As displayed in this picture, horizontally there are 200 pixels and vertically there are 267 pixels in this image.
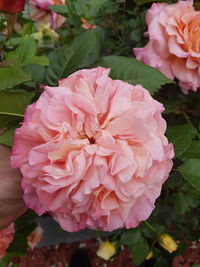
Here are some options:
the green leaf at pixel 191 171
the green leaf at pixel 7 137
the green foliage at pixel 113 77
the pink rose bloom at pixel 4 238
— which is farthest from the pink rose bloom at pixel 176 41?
the pink rose bloom at pixel 4 238

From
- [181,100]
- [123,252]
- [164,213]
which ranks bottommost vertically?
[123,252]

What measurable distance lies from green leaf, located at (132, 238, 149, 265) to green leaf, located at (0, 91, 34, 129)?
1.89 ft

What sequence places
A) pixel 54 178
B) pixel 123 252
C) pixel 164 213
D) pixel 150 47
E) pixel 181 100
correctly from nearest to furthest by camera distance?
pixel 54 178, pixel 150 47, pixel 181 100, pixel 164 213, pixel 123 252

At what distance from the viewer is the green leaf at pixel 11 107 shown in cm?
52

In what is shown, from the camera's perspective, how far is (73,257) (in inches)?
61.7

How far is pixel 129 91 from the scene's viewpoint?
460mm

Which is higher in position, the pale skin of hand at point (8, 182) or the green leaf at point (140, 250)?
the pale skin of hand at point (8, 182)

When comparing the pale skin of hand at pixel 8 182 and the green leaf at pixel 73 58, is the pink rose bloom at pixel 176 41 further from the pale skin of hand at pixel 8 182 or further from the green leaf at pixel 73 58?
the pale skin of hand at pixel 8 182

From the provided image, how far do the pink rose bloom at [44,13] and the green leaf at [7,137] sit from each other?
41 centimetres

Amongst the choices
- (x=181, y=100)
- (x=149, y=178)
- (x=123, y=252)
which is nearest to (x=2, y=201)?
(x=149, y=178)

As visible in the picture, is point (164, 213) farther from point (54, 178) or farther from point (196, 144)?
point (54, 178)

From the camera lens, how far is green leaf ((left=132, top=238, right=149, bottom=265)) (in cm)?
98

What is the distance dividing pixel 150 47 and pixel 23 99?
0.83ft

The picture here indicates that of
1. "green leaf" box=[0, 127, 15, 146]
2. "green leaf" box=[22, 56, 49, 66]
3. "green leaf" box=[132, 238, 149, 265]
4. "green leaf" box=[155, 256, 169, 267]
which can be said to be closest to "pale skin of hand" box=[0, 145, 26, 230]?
"green leaf" box=[0, 127, 15, 146]
